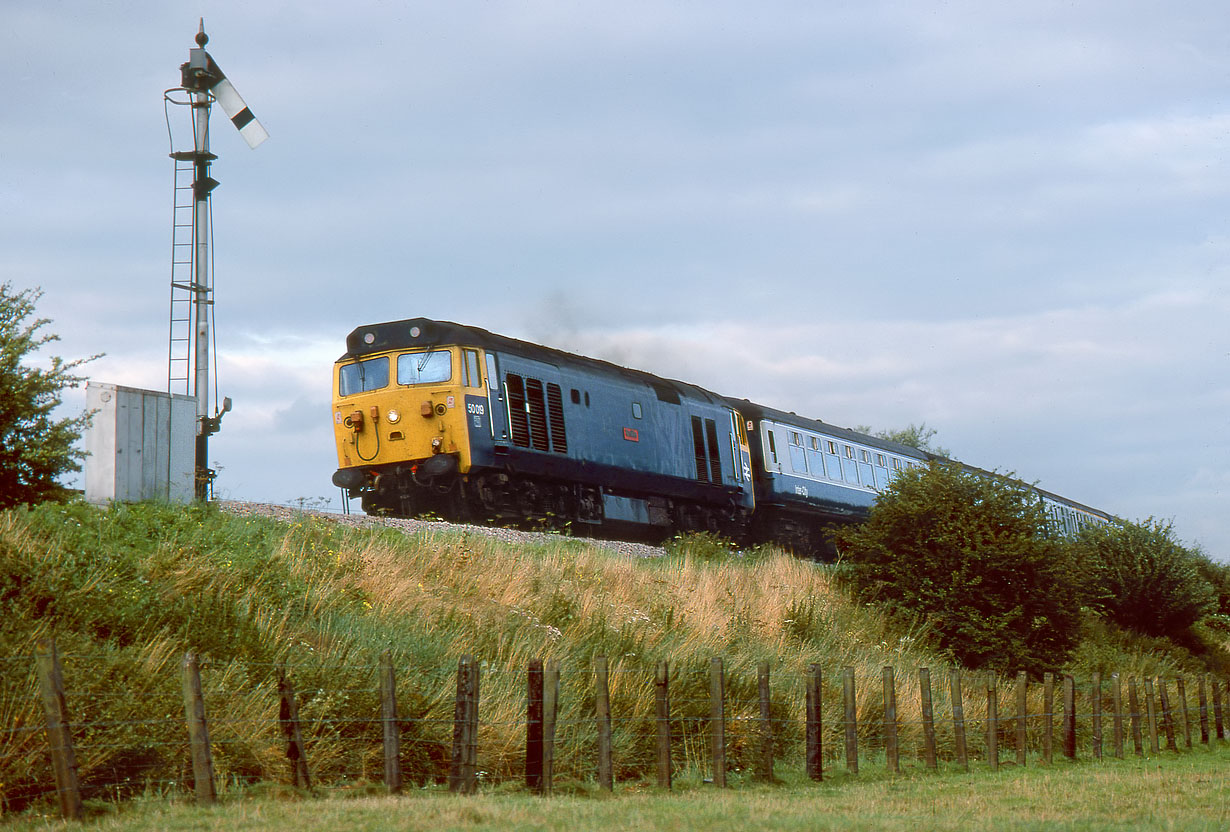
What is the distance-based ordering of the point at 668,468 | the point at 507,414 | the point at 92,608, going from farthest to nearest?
the point at 668,468
the point at 507,414
the point at 92,608

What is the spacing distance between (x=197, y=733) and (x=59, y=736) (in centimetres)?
116

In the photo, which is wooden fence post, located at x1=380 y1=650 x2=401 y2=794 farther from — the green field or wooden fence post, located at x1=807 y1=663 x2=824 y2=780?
wooden fence post, located at x1=807 y1=663 x2=824 y2=780

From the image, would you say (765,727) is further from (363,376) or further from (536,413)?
Answer: (363,376)

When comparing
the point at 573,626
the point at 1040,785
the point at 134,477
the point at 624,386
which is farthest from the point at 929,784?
the point at 624,386

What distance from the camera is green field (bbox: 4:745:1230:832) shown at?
9805 millimetres

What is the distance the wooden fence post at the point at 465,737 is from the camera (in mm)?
11805

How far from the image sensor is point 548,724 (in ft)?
41.0

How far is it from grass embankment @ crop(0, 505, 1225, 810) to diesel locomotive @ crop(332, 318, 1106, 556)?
246 centimetres

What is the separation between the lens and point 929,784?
15.7 meters

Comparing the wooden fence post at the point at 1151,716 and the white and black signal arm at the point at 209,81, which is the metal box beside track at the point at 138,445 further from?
the wooden fence post at the point at 1151,716

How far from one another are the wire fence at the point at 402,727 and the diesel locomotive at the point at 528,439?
22.8ft

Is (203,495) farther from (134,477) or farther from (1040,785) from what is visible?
(1040,785)

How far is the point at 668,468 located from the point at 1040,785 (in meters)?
14.2

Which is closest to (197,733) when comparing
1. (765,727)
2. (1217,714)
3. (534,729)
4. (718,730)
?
(534,729)
